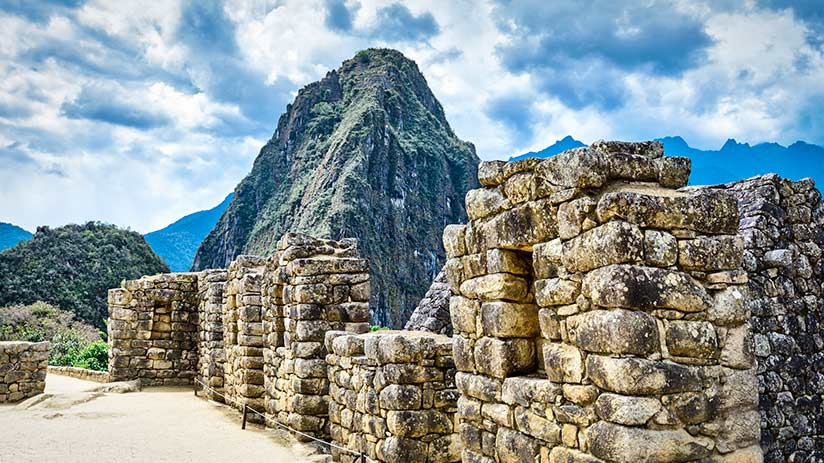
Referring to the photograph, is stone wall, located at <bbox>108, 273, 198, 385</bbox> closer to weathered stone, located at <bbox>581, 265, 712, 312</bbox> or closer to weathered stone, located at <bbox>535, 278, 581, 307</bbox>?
weathered stone, located at <bbox>535, 278, 581, 307</bbox>

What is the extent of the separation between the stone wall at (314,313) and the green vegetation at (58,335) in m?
13.1

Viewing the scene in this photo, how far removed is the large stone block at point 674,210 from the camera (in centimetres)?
374

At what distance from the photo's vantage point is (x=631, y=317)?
358 centimetres

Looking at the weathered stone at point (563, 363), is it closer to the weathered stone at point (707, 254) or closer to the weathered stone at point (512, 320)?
the weathered stone at point (512, 320)

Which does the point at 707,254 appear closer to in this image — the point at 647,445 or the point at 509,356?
the point at 647,445

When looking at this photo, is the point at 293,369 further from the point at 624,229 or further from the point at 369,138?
the point at 369,138

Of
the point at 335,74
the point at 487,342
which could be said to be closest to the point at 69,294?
the point at 487,342

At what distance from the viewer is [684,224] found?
3.78 metres

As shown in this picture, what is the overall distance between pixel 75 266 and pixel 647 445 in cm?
4647

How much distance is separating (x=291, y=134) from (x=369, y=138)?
24.7 m

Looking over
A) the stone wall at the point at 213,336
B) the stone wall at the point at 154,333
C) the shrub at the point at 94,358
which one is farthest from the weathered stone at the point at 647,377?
the shrub at the point at 94,358

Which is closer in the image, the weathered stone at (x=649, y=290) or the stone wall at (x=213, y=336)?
the weathered stone at (x=649, y=290)

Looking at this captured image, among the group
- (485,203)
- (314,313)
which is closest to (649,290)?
(485,203)

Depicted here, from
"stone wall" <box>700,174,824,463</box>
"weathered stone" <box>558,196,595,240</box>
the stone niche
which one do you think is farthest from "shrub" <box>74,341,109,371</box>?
"weathered stone" <box>558,196,595,240</box>
